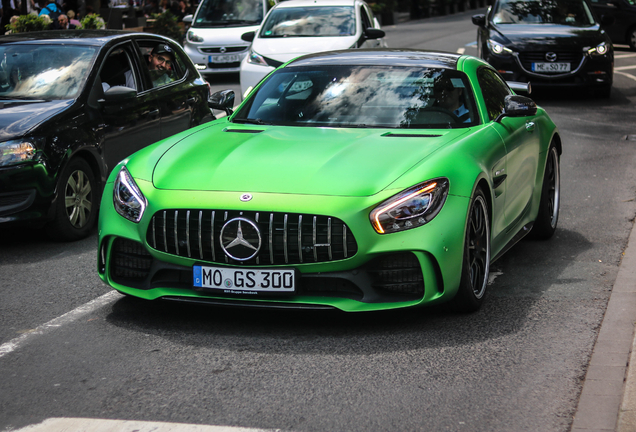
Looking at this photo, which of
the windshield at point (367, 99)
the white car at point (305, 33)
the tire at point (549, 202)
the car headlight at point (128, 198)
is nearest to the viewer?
the car headlight at point (128, 198)

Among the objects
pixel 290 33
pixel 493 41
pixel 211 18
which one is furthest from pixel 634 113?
pixel 211 18

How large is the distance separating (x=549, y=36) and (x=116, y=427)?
12649 mm

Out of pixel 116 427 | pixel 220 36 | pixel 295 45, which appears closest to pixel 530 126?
pixel 116 427

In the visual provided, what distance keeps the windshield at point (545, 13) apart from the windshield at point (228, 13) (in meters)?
5.72

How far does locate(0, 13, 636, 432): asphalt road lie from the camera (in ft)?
12.9

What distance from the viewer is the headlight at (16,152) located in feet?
22.5

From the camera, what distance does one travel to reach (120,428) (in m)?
3.77

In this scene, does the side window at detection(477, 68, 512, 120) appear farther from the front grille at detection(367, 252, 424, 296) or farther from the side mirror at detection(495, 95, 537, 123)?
the front grille at detection(367, 252, 424, 296)

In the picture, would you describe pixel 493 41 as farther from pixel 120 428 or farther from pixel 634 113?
pixel 120 428

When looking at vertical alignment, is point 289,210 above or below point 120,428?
above

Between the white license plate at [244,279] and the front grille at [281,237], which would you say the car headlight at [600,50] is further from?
the white license plate at [244,279]

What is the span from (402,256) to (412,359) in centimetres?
54

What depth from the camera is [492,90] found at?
6.57 meters

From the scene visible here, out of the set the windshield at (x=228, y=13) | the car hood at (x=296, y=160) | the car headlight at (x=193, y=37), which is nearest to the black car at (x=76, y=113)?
the car hood at (x=296, y=160)
